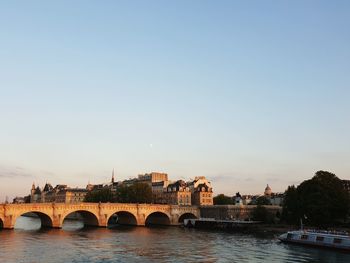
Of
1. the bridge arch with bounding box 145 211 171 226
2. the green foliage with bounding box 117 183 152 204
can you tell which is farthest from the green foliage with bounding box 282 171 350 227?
the green foliage with bounding box 117 183 152 204

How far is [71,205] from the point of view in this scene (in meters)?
100

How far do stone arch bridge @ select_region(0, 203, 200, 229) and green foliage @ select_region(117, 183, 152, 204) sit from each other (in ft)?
24.6

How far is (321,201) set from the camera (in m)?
85.4

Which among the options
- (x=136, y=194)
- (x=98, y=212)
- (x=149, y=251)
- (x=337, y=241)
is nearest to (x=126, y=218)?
(x=136, y=194)

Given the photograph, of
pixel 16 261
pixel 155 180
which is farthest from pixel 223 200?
pixel 16 261

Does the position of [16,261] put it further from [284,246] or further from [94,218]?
[94,218]

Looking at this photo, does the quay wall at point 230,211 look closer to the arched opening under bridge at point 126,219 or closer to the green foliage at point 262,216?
the green foliage at point 262,216

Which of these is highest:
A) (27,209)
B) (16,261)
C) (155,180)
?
(155,180)

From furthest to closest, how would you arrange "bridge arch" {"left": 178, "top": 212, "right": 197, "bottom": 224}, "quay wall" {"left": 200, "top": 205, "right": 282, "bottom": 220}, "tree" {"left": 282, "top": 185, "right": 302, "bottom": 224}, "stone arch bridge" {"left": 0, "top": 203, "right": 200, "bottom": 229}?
"bridge arch" {"left": 178, "top": 212, "right": 197, "bottom": 224}
"quay wall" {"left": 200, "top": 205, "right": 282, "bottom": 220}
"tree" {"left": 282, "top": 185, "right": 302, "bottom": 224}
"stone arch bridge" {"left": 0, "top": 203, "right": 200, "bottom": 229}

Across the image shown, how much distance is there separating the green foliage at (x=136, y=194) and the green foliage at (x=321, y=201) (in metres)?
56.4

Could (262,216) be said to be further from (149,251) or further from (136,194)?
(149,251)

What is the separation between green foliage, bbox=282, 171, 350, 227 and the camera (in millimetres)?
85750

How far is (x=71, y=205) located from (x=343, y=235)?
189ft

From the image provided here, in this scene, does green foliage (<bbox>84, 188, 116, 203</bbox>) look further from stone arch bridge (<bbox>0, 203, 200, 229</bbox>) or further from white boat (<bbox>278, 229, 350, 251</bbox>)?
white boat (<bbox>278, 229, 350, 251</bbox>)
